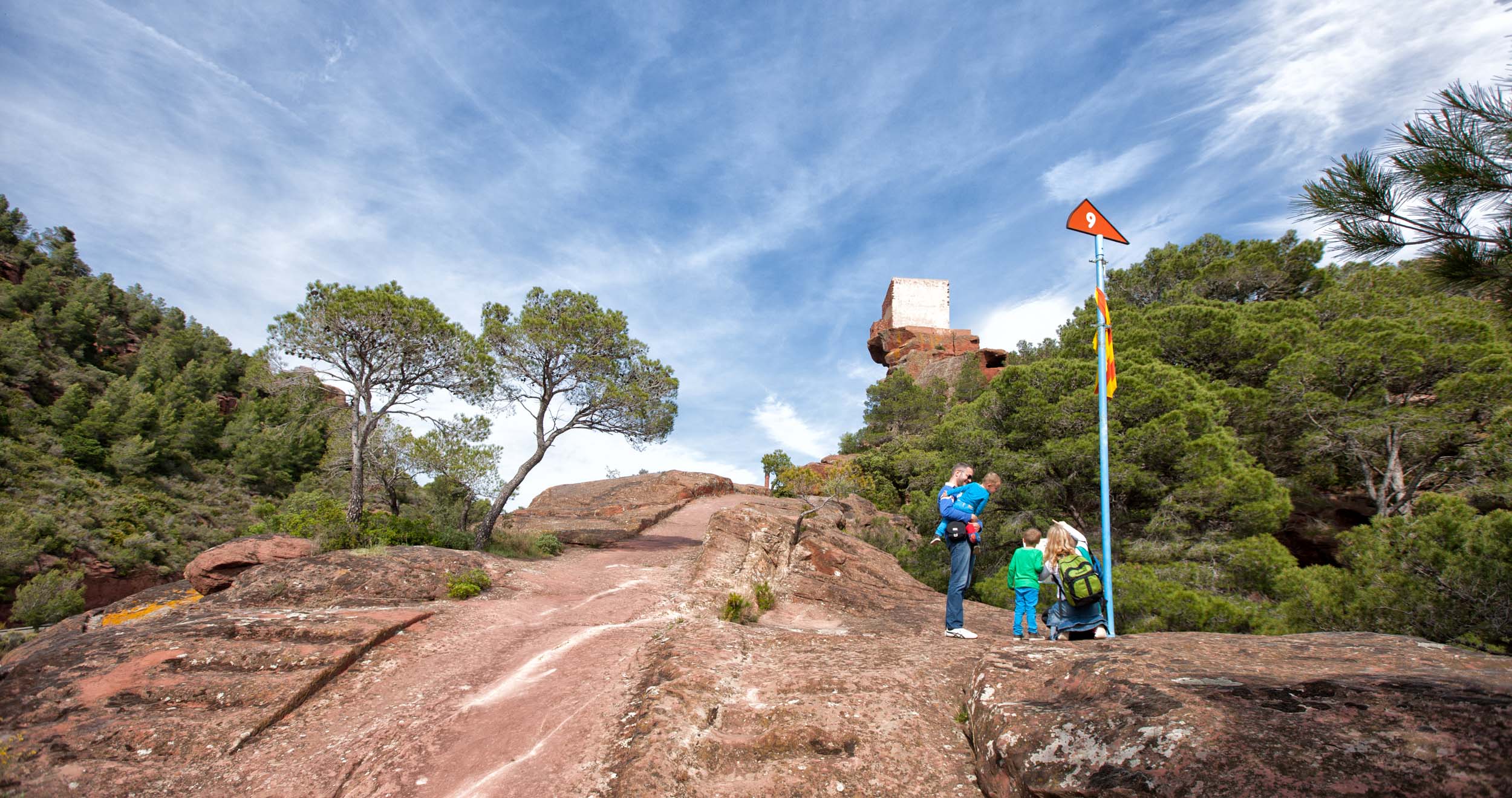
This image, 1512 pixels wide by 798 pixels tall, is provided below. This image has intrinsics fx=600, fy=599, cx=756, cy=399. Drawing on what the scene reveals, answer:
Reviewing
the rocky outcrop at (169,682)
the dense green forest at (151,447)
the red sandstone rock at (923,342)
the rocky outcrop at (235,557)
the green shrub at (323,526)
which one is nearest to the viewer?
the rocky outcrop at (169,682)

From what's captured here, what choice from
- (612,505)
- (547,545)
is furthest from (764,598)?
(612,505)

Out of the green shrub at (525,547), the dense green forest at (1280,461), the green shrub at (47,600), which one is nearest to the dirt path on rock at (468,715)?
the green shrub at (525,547)

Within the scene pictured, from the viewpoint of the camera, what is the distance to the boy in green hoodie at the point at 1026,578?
683cm

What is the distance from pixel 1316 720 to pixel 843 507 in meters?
20.8

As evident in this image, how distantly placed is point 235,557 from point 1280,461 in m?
21.8

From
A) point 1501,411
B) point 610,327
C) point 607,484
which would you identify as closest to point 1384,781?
point 1501,411

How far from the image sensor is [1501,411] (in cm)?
1077

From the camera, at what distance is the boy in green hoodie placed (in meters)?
6.83

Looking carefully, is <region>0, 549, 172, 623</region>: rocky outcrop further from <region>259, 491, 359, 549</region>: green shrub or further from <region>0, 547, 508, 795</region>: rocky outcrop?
<region>0, 547, 508, 795</region>: rocky outcrop

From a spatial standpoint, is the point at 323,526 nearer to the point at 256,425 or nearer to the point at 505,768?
the point at 505,768

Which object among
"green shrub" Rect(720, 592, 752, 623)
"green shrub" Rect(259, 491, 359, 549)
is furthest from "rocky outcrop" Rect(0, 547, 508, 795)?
"green shrub" Rect(720, 592, 752, 623)

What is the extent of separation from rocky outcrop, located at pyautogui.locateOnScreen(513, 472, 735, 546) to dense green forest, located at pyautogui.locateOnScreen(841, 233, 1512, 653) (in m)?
9.18

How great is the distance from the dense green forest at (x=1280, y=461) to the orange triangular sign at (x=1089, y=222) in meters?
4.22

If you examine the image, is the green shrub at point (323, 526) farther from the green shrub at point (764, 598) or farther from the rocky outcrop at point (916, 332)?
the rocky outcrop at point (916, 332)
